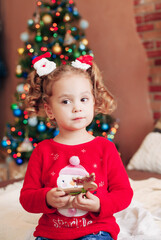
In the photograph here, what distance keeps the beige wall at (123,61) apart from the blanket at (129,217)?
113cm

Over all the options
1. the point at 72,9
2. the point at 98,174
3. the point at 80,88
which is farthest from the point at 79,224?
the point at 72,9

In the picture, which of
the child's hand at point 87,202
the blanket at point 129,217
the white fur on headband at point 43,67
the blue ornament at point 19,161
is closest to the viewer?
the child's hand at point 87,202

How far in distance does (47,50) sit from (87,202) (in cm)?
207

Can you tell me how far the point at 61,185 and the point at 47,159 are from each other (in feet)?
0.35

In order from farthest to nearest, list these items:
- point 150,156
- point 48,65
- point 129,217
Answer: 1. point 150,156
2. point 129,217
3. point 48,65

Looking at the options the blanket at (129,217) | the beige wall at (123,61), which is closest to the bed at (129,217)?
the blanket at (129,217)

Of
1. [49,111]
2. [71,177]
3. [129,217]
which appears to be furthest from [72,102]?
[129,217]

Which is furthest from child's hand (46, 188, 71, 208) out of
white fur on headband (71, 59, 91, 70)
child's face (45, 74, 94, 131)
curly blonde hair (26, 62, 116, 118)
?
white fur on headband (71, 59, 91, 70)

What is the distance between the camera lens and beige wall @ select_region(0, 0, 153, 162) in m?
2.95

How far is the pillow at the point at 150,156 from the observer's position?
7.68 feet

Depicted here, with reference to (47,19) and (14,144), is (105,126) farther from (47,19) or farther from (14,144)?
(47,19)

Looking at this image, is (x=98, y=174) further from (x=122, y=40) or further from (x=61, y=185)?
(x=122, y=40)

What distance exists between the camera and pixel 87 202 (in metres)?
0.91

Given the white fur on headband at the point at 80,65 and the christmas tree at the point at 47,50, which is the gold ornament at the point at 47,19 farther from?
the white fur on headband at the point at 80,65
